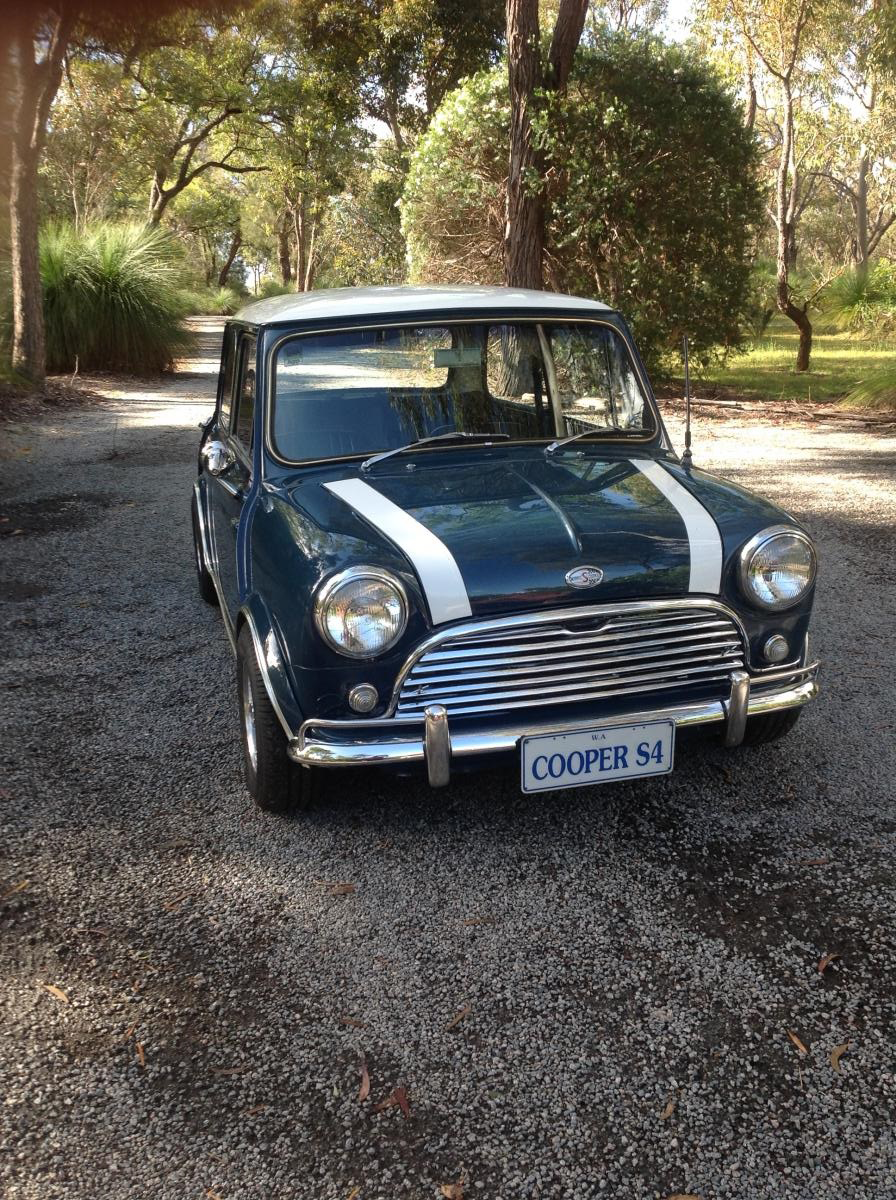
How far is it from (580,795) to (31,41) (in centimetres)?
261

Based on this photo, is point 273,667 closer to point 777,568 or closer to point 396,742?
point 396,742

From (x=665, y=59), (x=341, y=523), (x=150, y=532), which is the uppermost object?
(x=665, y=59)

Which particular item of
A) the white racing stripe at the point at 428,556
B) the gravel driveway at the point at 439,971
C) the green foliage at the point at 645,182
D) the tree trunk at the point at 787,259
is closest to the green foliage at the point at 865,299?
the tree trunk at the point at 787,259

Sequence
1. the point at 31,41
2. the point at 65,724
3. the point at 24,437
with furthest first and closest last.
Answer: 1. the point at 24,437
2. the point at 65,724
3. the point at 31,41

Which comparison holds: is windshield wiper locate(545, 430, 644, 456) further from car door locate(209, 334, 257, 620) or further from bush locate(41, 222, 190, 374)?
bush locate(41, 222, 190, 374)

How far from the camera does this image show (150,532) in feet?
24.1

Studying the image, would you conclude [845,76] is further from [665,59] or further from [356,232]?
[665,59]

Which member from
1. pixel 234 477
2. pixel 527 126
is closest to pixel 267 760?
pixel 234 477

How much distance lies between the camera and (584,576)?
2814 millimetres

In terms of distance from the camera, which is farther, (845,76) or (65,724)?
(845,76)

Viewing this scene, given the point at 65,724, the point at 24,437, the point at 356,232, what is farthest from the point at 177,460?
the point at 356,232

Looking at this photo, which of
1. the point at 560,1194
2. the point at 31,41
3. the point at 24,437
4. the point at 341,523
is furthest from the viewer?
the point at 24,437

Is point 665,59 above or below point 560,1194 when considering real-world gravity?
Result: above

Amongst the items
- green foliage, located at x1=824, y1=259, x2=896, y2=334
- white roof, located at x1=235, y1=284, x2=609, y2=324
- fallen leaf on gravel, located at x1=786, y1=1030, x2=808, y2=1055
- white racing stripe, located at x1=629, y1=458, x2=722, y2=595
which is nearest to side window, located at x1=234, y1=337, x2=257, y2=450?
white roof, located at x1=235, y1=284, x2=609, y2=324
